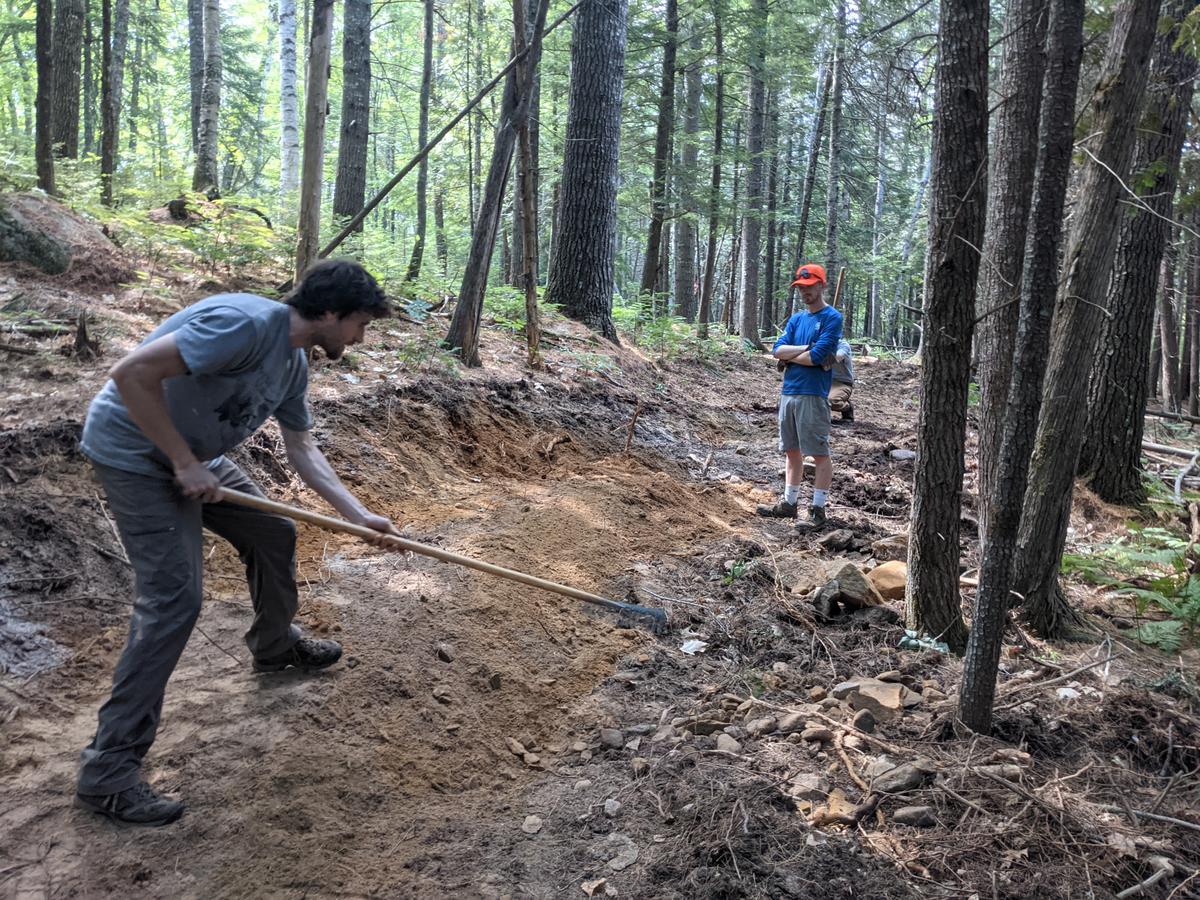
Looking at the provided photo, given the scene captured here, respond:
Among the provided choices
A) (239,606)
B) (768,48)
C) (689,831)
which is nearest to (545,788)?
(689,831)

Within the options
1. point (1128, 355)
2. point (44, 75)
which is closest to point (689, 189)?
point (1128, 355)

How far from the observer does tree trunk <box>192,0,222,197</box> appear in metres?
11.9

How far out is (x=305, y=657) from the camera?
13.2 ft

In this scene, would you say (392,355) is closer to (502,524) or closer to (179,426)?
(502,524)

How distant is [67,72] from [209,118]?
2.32 m

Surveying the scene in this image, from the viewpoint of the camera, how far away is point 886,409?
15.2m

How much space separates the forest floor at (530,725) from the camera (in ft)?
9.82

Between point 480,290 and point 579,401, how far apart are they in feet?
5.84

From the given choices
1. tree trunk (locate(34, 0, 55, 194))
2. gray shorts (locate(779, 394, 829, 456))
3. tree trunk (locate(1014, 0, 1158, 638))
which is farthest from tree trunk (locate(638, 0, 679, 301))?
tree trunk (locate(1014, 0, 1158, 638))

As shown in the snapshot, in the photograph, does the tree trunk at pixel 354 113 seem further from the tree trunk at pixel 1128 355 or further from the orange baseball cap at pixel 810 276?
the tree trunk at pixel 1128 355

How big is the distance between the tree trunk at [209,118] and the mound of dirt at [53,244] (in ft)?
12.0

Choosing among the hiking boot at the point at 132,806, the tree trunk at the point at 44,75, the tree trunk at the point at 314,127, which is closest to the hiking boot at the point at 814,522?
the tree trunk at the point at 314,127

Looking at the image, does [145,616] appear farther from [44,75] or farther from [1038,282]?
[44,75]

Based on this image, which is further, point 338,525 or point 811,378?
point 811,378
